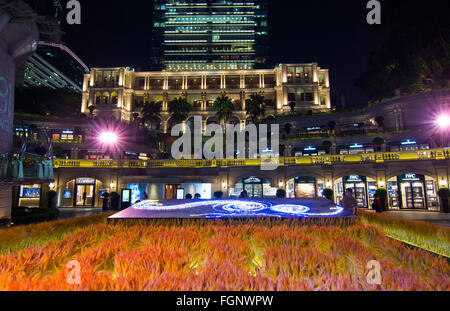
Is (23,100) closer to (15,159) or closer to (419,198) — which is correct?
(15,159)

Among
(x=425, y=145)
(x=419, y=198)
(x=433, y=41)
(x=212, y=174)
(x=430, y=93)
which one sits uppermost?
(x=433, y=41)

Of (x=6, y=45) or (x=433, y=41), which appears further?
(x=433, y=41)

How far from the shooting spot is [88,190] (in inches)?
1281

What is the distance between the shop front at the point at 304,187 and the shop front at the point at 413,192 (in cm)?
781

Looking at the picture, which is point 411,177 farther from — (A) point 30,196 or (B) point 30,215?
(A) point 30,196

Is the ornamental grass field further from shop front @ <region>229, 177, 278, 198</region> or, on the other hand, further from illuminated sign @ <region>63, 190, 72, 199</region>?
illuminated sign @ <region>63, 190, 72, 199</region>

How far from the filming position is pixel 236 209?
384 inches

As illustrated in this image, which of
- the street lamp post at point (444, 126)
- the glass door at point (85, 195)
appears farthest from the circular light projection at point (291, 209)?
the glass door at point (85, 195)

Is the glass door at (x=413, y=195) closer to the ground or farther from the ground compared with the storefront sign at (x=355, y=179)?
closer to the ground

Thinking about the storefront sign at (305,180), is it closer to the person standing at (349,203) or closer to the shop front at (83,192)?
the person standing at (349,203)

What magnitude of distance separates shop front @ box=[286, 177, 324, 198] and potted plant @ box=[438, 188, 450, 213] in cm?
1123

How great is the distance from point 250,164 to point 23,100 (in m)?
54.1

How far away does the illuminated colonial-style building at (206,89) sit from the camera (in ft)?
234
